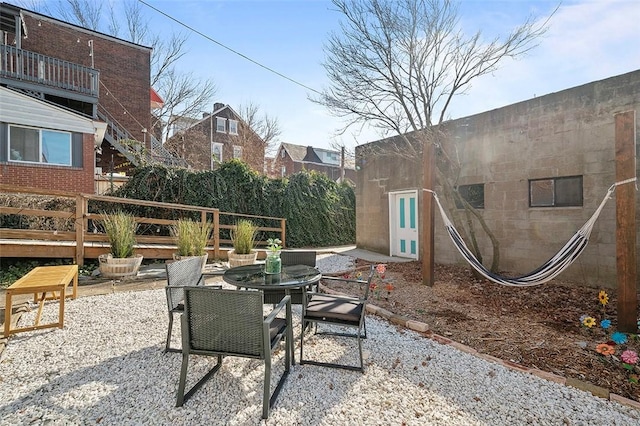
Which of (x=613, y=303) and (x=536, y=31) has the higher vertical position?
(x=536, y=31)

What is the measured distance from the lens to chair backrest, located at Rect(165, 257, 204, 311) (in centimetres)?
261

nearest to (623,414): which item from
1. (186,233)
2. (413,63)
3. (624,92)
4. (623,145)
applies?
(623,145)

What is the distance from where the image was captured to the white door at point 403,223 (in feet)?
24.7

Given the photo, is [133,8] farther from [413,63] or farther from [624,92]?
[624,92]

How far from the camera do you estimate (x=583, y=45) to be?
4781mm

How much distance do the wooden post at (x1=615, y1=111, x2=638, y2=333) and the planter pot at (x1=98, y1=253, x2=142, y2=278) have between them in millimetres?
6376

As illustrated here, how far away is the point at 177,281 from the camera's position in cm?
271

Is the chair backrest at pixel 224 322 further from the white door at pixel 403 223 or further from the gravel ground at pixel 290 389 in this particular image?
the white door at pixel 403 223

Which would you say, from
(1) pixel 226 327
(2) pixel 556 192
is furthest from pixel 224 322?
(2) pixel 556 192

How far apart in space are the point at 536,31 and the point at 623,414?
17.3 feet

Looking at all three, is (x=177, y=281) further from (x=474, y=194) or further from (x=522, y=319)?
(x=474, y=194)

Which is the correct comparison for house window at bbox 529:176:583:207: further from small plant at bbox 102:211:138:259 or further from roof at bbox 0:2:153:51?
roof at bbox 0:2:153:51

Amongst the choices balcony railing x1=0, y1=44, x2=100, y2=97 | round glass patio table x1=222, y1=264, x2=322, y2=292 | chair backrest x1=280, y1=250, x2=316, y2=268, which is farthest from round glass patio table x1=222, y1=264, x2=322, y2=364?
balcony railing x1=0, y1=44, x2=100, y2=97

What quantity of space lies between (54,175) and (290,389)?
10558 millimetres
